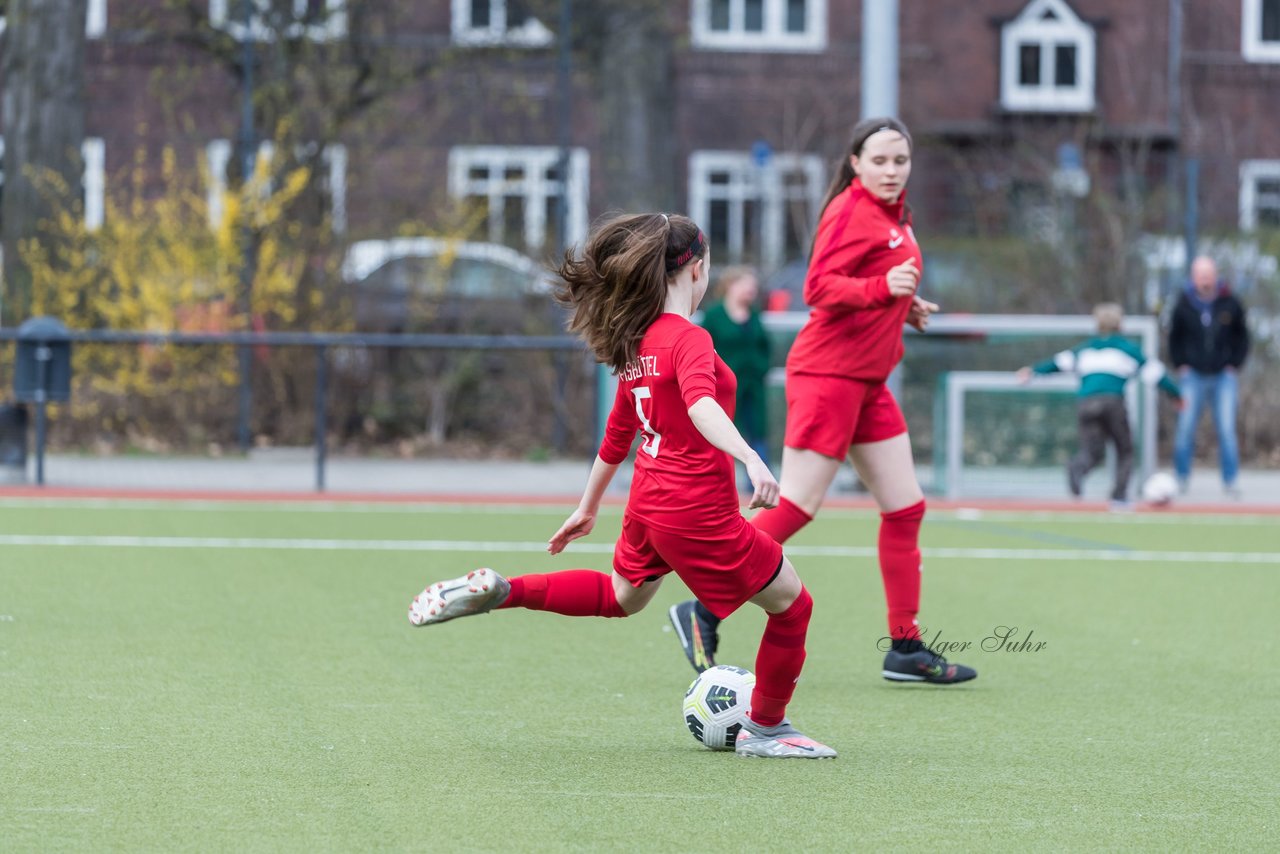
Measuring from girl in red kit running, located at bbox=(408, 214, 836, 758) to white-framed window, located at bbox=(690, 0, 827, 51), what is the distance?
85.8 feet

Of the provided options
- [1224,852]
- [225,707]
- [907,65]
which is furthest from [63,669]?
[907,65]

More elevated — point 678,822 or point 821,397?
point 821,397

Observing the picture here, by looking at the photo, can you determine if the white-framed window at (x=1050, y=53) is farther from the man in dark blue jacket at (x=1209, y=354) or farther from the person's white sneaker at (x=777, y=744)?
the person's white sneaker at (x=777, y=744)

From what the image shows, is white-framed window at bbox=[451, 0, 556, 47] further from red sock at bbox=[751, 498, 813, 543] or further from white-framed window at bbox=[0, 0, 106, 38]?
red sock at bbox=[751, 498, 813, 543]

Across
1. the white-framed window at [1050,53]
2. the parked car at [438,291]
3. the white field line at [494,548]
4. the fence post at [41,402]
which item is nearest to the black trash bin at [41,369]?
the fence post at [41,402]

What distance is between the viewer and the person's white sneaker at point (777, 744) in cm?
530

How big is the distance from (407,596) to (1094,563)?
385cm

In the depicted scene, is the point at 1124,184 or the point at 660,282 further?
the point at 1124,184

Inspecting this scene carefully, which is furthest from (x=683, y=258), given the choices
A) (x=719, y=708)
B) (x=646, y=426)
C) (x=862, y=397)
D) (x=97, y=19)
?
(x=97, y=19)

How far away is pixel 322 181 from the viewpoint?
18.9 m

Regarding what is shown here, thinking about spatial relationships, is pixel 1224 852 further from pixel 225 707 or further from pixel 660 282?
pixel 225 707

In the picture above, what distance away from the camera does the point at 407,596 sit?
8.84 meters

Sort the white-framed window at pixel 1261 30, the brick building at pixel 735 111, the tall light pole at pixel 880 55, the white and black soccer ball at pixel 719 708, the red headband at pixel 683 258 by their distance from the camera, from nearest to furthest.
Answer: the red headband at pixel 683 258, the white and black soccer ball at pixel 719 708, the tall light pole at pixel 880 55, the brick building at pixel 735 111, the white-framed window at pixel 1261 30

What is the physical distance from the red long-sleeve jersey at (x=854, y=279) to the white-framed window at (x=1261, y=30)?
26.4 metres
